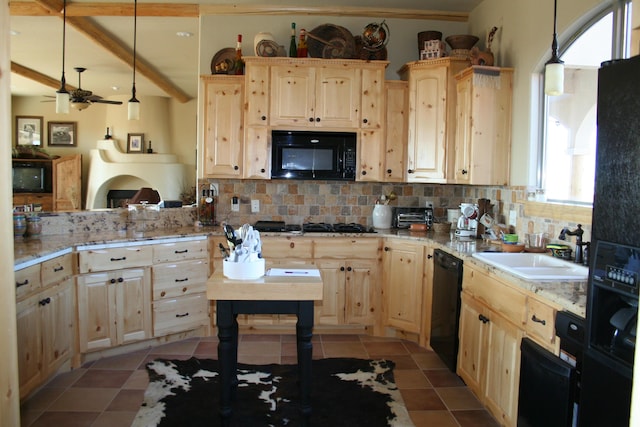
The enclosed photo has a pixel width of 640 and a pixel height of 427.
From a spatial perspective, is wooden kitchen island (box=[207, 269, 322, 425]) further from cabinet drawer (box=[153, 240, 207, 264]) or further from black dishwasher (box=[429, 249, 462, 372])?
cabinet drawer (box=[153, 240, 207, 264])

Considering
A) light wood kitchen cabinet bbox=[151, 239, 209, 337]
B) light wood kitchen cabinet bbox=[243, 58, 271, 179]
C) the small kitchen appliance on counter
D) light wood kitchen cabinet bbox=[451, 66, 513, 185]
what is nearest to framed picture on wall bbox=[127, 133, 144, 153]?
light wood kitchen cabinet bbox=[243, 58, 271, 179]

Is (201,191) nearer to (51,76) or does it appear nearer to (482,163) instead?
(482,163)

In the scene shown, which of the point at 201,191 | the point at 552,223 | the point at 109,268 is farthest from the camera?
the point at 201,191

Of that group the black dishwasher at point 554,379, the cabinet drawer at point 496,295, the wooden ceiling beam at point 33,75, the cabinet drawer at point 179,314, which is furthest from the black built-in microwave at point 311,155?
the wooden ceiling beam at point 33,75

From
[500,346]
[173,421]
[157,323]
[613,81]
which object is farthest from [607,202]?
[157,323]

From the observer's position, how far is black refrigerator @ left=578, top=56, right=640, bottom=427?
1496 mm

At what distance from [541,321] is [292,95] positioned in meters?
2.87

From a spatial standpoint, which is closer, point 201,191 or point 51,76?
point 201,191

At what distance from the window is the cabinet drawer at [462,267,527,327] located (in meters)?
0.83

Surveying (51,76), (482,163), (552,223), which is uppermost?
(51,76)

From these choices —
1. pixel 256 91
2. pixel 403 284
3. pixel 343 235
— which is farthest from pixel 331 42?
pixel 403 284

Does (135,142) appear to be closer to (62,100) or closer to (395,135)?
(62,100)

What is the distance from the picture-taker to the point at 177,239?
3975mm

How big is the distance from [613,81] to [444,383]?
93.6 inches
